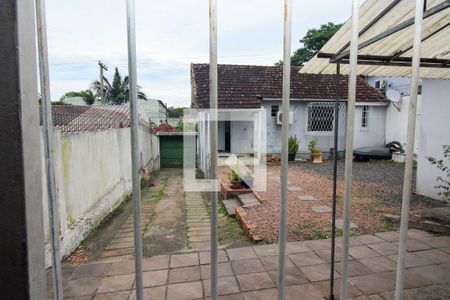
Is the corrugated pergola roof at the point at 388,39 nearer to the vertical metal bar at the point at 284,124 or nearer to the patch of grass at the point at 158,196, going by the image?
the vertical metal bar at the point at 284,124

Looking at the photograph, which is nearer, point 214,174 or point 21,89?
point 21,89

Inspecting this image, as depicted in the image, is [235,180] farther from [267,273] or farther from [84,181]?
[267,273]

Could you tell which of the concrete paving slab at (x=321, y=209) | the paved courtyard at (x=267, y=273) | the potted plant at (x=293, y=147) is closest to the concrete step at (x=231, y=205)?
the concrete paving slab at (x=321, y=209)

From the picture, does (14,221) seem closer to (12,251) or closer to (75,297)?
(12,251)

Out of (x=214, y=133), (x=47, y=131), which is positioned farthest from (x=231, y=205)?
(x=47, y=131)

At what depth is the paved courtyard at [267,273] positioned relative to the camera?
250 cm

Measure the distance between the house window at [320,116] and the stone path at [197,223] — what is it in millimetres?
7764

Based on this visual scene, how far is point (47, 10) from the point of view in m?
0.93

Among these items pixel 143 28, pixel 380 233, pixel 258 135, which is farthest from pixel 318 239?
pixel 258 135

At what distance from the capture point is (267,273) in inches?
112

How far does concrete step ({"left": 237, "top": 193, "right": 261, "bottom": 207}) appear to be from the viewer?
565 centimetres

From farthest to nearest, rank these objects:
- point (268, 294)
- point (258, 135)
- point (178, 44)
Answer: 1. point (258, 135)
2. point (268, 294)
3. point (178, 44)

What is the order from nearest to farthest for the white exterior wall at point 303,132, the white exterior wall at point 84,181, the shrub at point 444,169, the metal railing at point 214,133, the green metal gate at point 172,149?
the metal railing at point 214,133
the white exterior wall at point 84,181
the shrub at point 444,169
the white exterior wall at point 303,132
the green metal gate at point 172,149

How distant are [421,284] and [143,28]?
3239mm
